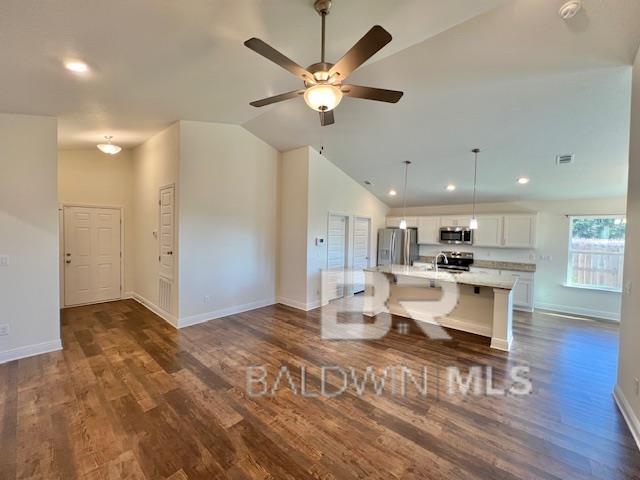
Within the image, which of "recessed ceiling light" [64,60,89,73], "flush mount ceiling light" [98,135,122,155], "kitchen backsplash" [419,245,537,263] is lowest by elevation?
"kitchen backsplash" [419,245,537,263]

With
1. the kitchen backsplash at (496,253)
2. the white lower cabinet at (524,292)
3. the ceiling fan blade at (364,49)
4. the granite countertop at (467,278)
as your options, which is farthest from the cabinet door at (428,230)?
the ceiling fan blade at (364,49)

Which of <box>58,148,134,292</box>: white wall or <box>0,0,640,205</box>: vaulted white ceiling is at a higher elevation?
<box>0,0,640,205</box>: vaulted white ceiling

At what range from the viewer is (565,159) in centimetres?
425

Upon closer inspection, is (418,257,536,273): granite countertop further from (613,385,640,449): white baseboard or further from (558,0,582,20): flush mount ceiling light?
(558,0,582,20): flush mount ceiling light

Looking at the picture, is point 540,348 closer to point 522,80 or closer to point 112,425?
point 522,80

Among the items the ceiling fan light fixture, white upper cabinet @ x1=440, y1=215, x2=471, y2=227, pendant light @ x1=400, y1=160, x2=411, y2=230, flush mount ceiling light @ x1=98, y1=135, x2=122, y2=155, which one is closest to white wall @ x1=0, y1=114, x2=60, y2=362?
flush mount ceiling light @ x1=98, y1=135, x2=122, y2=155

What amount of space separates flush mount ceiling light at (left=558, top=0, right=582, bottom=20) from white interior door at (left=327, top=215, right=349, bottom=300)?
4225 mm

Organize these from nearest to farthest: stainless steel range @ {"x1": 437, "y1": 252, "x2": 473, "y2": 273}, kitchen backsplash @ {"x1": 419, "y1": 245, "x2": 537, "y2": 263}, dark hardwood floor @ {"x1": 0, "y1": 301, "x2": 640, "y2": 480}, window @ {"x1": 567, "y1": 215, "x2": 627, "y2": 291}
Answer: dark hardwood floor @ {"x1": 0, "y1": 301, "x2": 640, "y2": 480}
window @ {"x1": 567, "y1": 215, "x2": 627, "y2": 291}
kitchen backsplash @ {"x1": 419, "y1": 245, "x2": 537, "y2": 263}
stainless steel range @ {"x1": 437, "y1": 252, "x2": 473, "y2": 273}

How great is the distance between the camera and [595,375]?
3.08m

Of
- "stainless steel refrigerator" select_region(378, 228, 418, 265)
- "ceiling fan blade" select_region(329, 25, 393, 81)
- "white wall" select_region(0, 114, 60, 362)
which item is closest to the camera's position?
"ceiling fan blade" select_region(329, 25, 393, 81)

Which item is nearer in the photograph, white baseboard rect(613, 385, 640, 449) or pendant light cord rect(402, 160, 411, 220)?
white baseboard rect(613, 385, 640, 449)

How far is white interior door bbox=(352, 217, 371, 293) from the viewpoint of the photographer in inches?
261

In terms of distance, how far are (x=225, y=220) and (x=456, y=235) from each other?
16.7ft

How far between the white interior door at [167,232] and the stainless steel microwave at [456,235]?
18.7 ft
